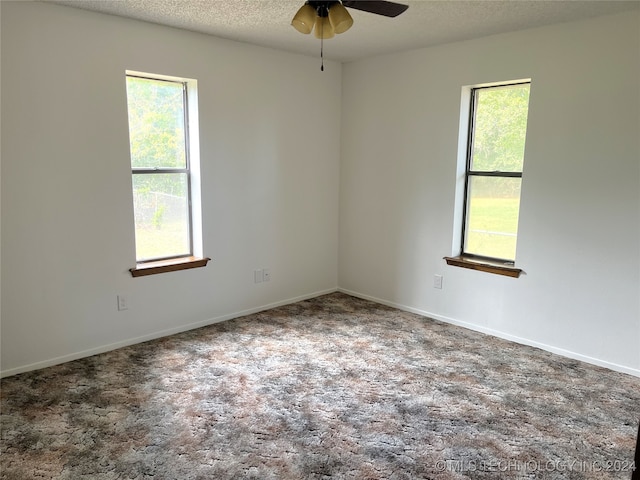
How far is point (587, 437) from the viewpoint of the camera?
2455 mm

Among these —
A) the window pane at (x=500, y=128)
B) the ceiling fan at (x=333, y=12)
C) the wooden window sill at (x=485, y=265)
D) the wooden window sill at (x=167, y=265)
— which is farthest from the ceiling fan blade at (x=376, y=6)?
the wooden window sill at (x=167, y=265)

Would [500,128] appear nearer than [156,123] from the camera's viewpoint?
No

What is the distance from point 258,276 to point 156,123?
161 centimetres

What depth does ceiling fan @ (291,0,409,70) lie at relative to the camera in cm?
226

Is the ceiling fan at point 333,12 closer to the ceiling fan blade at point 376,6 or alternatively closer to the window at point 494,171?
the ceiling fan blade at point 376,6

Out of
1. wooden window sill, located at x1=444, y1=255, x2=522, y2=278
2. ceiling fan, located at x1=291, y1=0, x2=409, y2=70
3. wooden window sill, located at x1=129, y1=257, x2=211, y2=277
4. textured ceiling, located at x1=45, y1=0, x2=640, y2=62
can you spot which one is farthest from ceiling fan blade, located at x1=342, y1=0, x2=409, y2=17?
wooden window sill, located at x1=129, y1=257, x2=211, y2=277

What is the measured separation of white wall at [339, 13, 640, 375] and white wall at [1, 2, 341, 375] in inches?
30.6

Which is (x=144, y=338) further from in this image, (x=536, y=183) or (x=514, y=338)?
(x=536, y=183)

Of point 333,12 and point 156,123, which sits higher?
point 333,12

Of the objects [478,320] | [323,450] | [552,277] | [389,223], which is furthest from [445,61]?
[323,450]

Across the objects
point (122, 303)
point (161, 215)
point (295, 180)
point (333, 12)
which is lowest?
point (122, 303)

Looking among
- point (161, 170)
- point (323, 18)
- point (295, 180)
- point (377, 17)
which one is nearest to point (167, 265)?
point (161, 170)

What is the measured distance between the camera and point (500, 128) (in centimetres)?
379

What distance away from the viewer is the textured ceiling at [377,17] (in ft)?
9.52
